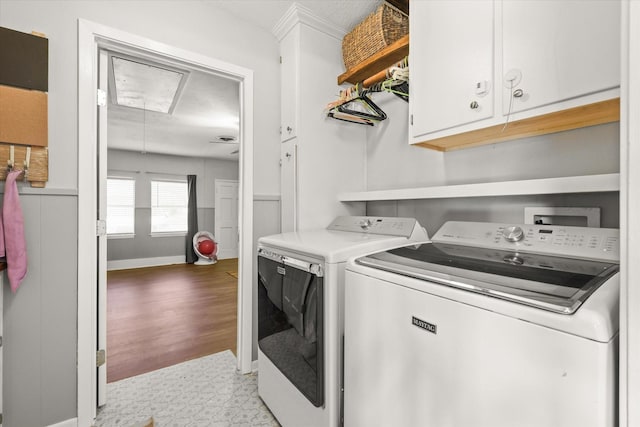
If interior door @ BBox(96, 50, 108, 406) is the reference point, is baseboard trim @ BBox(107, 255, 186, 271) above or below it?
below

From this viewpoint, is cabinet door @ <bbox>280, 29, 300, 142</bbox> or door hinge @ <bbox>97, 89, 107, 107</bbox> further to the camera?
cabinet door @ <bbox>280, 29, 300, 142</bbox>

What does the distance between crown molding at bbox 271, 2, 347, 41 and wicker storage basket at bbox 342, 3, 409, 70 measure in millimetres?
220

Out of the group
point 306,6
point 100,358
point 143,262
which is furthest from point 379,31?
point 143,262

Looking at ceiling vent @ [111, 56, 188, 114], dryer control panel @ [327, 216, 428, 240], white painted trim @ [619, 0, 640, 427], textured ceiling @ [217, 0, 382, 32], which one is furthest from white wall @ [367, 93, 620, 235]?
ceiling vent @ [111, 56, 188, 114]

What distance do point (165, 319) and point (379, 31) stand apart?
3.26 m

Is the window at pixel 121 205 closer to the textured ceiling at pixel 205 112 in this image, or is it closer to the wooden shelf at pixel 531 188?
the textured ceiling at pixel 205 112

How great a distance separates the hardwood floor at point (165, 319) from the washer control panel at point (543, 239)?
1.98 metres

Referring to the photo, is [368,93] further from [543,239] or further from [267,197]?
[543,239]

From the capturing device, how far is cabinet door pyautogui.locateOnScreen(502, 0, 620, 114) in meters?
→ 0.93

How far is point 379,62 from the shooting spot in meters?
1.86

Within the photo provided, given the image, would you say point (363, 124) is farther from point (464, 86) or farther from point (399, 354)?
point (399, 354)

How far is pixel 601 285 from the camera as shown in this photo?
2.33 feet

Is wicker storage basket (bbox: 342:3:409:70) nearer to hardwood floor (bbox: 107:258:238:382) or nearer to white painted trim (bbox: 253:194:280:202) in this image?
white painted trim (bbox: 253:194:280:202)

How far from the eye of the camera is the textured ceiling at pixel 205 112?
1956 millimetres
